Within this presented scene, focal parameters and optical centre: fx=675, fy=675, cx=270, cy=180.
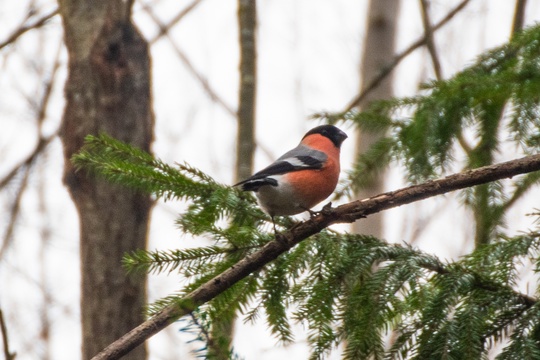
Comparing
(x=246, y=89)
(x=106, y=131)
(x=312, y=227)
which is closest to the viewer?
(x=312, y=227)

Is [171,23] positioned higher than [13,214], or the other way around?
[171,23]

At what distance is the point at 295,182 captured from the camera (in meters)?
3.38

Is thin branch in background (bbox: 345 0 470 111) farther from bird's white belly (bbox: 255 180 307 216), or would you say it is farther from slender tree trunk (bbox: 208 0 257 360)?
bird's white belly (bbox: 255 180 307 216)

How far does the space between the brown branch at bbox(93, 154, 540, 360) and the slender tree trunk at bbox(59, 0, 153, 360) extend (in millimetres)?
1769

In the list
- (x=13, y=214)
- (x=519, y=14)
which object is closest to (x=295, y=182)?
(x=519, y=14)

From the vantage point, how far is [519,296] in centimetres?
245

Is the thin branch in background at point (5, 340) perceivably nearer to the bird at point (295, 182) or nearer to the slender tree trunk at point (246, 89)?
the bird at point (295, 182)

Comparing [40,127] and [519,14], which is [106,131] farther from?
[519,14]

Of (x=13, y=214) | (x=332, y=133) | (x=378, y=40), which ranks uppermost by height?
(x=378, y=40)

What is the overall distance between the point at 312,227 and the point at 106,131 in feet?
6.87

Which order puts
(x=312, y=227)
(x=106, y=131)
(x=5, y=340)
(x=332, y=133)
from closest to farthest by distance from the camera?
(x=5, y=340) < (x=312, y=227) < (x=106, y=131) < (x=332, y=133)

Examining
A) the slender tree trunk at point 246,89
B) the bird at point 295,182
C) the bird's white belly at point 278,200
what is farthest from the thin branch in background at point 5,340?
the slender tree trunk at point 246,89

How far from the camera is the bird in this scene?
316cm

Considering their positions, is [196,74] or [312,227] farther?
[196,74]
